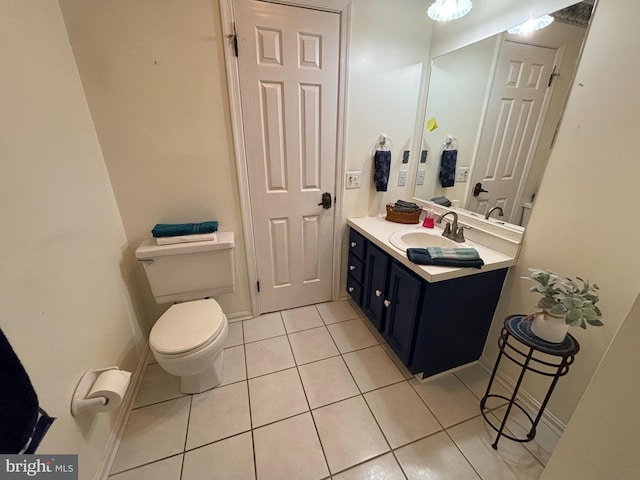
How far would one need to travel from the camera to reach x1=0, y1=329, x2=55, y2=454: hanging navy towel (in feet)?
1.98

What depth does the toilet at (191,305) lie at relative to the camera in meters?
1.26

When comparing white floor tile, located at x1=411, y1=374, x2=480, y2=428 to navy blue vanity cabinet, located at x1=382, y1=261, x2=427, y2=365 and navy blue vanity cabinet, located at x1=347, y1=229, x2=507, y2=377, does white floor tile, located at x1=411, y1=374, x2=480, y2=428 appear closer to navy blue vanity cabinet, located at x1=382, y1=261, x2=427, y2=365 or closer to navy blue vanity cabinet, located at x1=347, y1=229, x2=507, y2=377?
navy blue vanity cabinet, located at x1=347, y1=229, x2=507, y2=377

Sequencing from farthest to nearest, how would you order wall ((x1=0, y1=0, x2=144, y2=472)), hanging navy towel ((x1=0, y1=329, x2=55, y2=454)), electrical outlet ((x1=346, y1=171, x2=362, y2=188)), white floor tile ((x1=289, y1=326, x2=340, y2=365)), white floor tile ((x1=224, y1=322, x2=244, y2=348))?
1. electrical outlet ((x1=346, y1=171, x2=362, y2=188))
2. white floor tile ((x1=224, y1=322, x2=244, y2=348))
3. white floor tile ((x1=289, y1=326, x2=340, y2=365))
4. wall ((x1=0, y1=0, x2=144, y2=472))
5. hanging navy towel ((x1=0, y1=329, x2=55, y2=454))

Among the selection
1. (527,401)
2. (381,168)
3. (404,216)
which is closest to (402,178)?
(381,168)

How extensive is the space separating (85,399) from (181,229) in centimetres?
87

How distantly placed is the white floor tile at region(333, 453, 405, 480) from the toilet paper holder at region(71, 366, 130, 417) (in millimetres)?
1009

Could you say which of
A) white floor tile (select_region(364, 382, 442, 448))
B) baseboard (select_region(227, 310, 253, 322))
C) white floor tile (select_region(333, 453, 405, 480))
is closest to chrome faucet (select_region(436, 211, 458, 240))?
white floor tile (select_region(364, 382, 442, 448))

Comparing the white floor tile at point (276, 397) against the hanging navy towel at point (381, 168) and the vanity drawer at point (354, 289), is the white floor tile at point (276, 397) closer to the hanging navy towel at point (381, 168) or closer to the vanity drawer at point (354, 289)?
the vanity drawer at point (354, 289)

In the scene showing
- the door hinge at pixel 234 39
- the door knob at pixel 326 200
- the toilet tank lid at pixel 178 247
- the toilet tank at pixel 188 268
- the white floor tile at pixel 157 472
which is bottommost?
the white floor tile at pixel 157 472

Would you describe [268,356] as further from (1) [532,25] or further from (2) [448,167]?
(1) [532,25]

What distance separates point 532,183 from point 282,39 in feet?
5.22

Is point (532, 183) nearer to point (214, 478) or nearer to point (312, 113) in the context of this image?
point (312, 113)

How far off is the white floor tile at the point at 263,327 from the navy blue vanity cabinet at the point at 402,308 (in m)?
0.82

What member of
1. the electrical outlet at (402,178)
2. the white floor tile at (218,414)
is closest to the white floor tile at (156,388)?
the white floor tile at (218,414)
